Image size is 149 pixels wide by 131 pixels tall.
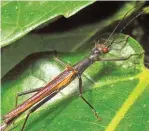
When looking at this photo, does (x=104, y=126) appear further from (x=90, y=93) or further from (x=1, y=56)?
(x=1, y=56)

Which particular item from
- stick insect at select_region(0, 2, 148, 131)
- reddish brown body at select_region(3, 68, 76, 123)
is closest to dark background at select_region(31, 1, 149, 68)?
stick insect at select_region(0, 2, 148, 131)

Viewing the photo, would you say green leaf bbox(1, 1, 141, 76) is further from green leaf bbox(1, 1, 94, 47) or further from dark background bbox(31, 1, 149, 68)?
green leaf bbox(1, 1, 94, 47)

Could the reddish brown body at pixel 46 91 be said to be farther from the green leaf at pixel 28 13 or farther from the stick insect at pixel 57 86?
the green leaf at pixel 28 13

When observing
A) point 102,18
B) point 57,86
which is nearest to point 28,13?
point 57,86

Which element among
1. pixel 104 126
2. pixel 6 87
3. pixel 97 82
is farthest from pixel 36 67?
pixel 104 126

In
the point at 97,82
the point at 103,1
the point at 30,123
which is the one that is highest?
the point at 103,1

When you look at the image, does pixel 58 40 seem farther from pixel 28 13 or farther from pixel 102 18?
pixel 28 13
